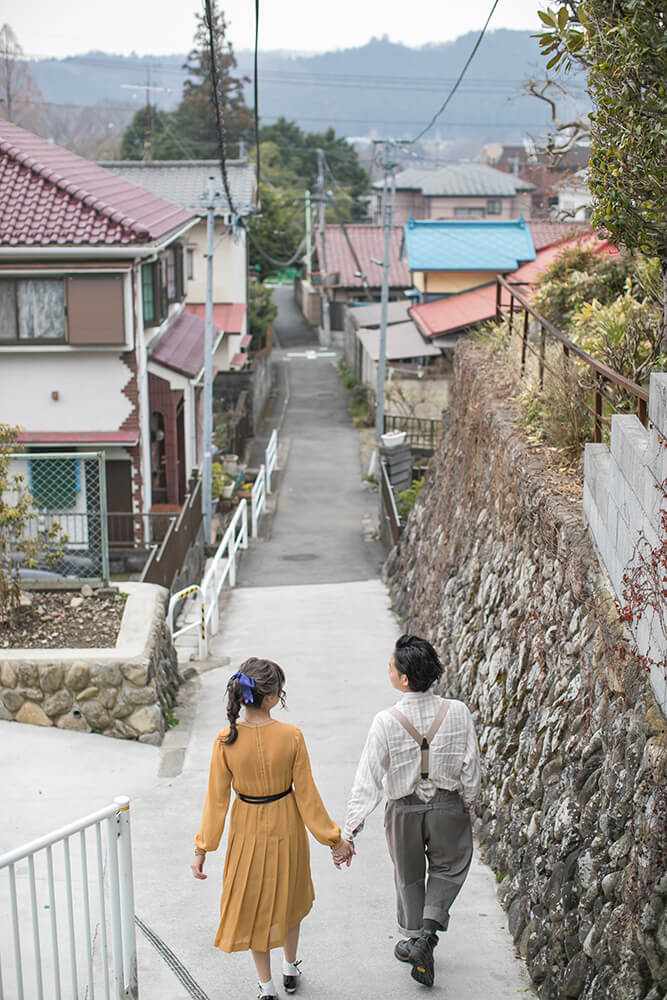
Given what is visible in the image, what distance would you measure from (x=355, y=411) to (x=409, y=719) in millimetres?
32245

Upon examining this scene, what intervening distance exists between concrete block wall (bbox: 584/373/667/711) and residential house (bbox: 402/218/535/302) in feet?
74.4

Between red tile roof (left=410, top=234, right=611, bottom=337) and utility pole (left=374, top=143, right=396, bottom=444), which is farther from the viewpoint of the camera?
red tile roof (left=410, top=234, right=611, bottom=337)

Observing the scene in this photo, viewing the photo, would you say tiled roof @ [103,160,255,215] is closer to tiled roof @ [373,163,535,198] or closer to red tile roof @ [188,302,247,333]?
red tile roof @ [188,302,247,333]

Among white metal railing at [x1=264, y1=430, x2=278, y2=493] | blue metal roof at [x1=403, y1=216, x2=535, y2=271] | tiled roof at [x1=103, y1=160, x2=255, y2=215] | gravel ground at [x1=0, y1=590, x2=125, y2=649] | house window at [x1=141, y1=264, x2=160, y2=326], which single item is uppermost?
tiled roof at [x1=103, y1=160, x2=255, y2=215]

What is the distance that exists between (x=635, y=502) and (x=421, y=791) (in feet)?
5.20

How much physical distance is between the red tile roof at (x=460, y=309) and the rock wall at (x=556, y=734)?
16.9 m

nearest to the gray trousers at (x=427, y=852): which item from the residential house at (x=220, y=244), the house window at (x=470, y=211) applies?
the residential house at (x=220, y=244)

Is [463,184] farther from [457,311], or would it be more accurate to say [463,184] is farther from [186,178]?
[457,311]

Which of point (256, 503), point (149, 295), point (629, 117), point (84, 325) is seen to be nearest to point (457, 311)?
point (256, 503)

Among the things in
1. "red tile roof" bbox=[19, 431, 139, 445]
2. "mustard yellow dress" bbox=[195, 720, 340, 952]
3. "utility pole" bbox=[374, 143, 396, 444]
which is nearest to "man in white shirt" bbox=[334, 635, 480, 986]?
"mustard yellow dress" bbox=[195, 720, 340, 952]

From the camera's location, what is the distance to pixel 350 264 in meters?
Answer: 50.7

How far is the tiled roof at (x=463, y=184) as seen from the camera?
5988cm

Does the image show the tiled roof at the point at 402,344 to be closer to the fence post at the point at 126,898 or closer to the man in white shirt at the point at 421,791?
the man in white shirt at the point at 421,791

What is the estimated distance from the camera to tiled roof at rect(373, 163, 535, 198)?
196ft
